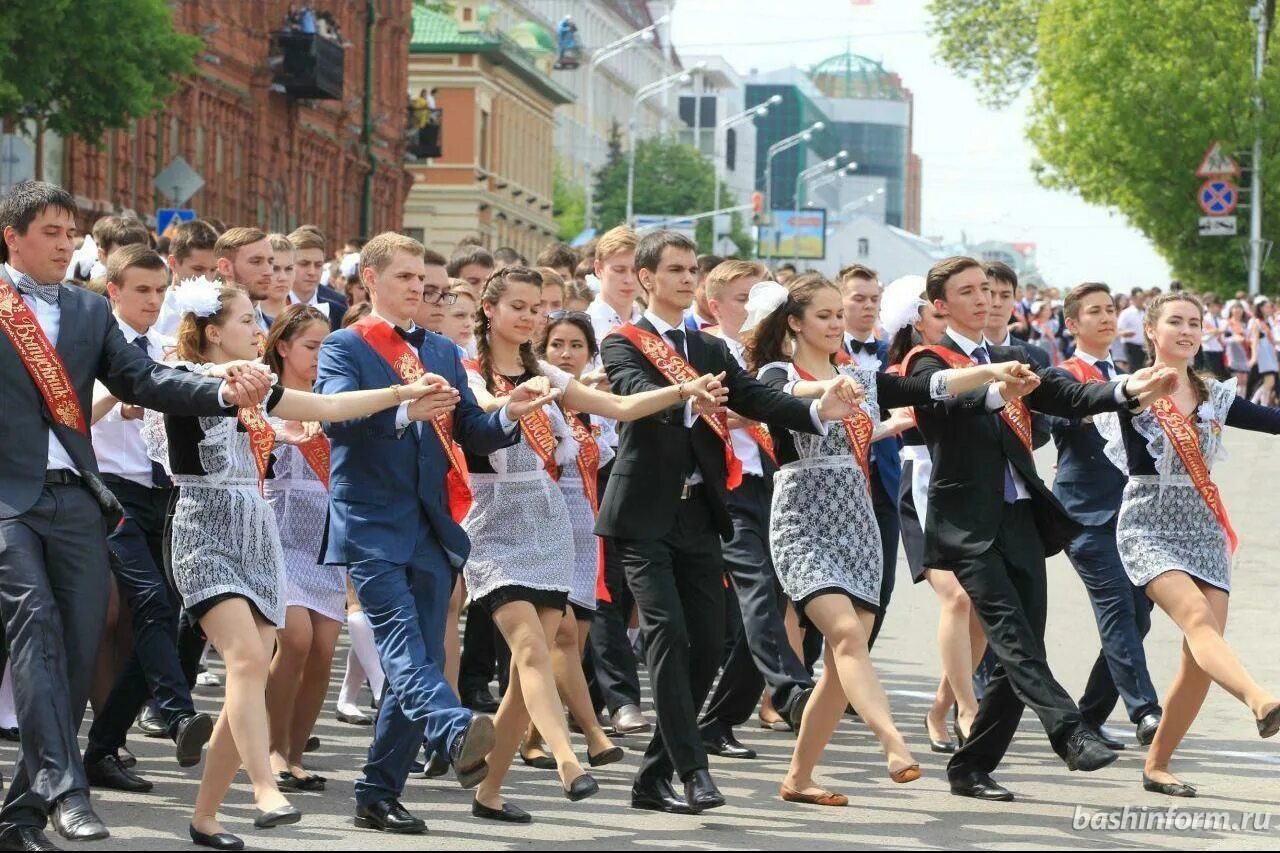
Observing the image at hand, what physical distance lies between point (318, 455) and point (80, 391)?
7.17ft

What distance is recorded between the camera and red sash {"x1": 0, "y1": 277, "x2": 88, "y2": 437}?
779 centimetres

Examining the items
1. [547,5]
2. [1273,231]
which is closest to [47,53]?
[1273,231]

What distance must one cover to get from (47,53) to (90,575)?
2242cm

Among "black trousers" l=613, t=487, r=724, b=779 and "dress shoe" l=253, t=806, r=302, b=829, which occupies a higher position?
"black trousers" l=613, t=487, r=724, b=779

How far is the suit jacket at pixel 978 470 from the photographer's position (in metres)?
9.02

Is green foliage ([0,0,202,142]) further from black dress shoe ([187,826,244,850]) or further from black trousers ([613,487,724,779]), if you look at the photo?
black dress shoe ([187,826,244,850])

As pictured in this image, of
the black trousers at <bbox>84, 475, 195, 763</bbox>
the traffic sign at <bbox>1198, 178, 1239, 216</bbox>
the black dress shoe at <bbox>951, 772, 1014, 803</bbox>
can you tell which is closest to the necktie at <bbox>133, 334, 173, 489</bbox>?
the black trousers at <bbox>84, 475, 195, 763</bbox>

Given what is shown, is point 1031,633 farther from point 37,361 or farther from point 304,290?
point 304,290

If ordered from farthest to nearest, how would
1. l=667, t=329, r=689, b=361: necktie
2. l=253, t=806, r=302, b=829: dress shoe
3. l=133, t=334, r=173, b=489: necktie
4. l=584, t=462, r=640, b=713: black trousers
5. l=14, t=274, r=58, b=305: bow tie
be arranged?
l=584, t=462, r=640, b=713: black trousers
l=133, t=334, r=173, b=489: necktie
l=667, t=329, r=689, b=361: necktie
l=14, t=274, r=58, b=305: bow tie
l=253, t=806, r=302, b=829: dress shoe

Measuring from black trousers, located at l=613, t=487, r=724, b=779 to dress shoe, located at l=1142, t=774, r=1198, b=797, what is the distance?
177 centimetres

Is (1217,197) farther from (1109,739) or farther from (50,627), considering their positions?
(50,627)

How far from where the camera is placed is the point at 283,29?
51.8m

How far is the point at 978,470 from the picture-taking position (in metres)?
9.12

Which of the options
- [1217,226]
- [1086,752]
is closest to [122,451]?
[1086,752]
